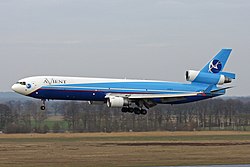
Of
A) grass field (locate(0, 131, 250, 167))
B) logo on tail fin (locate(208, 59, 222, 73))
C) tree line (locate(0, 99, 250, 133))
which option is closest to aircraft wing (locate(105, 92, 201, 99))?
logo on tail fin (locate(208, 59, 222, 73))

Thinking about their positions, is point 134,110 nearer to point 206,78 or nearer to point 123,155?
point 206,78

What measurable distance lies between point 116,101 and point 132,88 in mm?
3048

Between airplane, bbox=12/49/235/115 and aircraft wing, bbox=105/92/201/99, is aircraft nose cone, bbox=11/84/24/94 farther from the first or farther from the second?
aircraft wing, bbox=105/92/201/99

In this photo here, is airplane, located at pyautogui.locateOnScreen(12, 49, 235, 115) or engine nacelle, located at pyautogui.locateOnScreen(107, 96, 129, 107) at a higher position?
airplane, located at pyautogui.locateOnScreen(12, 49, 235, 115)

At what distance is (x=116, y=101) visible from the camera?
79812mm

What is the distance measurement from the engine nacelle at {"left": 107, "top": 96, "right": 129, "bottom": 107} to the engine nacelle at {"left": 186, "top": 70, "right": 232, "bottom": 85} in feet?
32.2

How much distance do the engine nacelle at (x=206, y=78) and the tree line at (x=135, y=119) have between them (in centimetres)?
4385

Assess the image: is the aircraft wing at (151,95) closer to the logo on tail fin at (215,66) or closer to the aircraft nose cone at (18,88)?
the logo on tail fin at (215,66)

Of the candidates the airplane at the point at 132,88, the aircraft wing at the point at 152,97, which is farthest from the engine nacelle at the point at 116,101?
the aircraft wing at the point at 152,97

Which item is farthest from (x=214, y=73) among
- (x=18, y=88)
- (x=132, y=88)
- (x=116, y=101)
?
(x=18, y=88)

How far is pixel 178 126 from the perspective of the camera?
13625 cm

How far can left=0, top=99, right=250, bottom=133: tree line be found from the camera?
135750 millimetres

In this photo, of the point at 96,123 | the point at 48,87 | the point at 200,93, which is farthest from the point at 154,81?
the point at 96,123

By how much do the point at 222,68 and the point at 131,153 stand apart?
27.8 m
